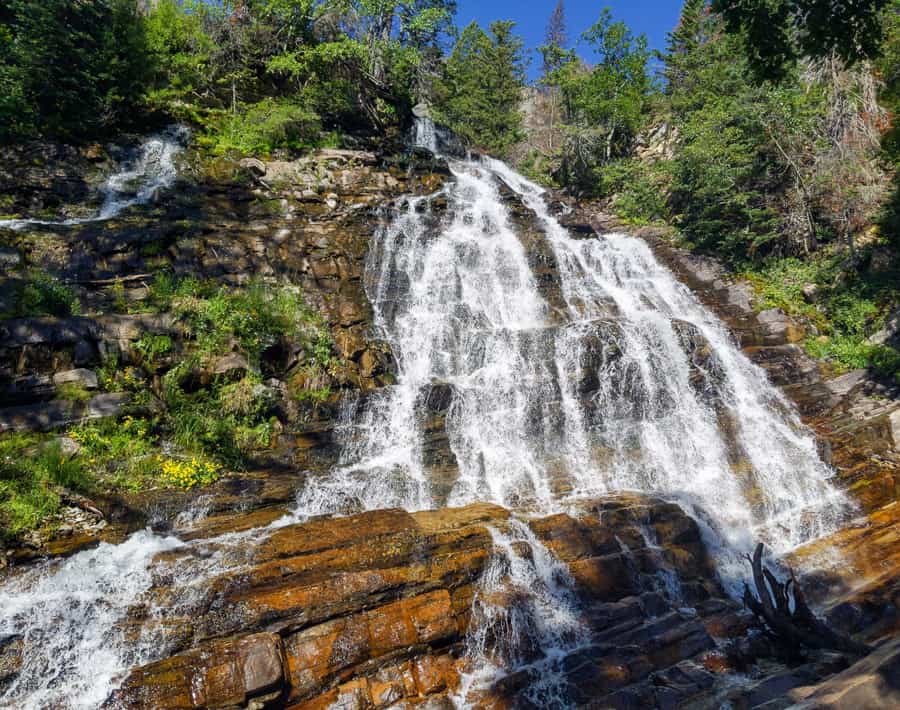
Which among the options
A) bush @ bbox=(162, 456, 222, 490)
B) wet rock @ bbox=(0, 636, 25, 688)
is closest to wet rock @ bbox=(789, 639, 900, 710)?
wet rock @ bbox=(0, 636, 25, 688)

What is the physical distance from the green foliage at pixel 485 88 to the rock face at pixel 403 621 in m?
30.7

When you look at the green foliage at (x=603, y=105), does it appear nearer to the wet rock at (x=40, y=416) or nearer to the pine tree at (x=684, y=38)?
the pine tree at (x=684, y=38)

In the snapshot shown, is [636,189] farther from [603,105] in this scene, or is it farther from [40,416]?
[40,416]

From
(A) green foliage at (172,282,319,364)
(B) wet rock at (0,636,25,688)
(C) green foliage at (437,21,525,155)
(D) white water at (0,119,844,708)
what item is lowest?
(B) wet rock at (0,636,25,688)

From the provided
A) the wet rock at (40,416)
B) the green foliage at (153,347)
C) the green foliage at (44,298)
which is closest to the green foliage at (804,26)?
the green foliage at (153,347)

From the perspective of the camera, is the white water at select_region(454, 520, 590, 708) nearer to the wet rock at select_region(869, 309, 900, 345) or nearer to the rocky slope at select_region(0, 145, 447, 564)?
the rocky slope at select_region(0, 145, 447, 564)

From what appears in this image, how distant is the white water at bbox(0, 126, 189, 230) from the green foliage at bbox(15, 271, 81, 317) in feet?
12.4

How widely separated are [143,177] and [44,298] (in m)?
8.52

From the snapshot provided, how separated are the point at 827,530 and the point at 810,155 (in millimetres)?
13985

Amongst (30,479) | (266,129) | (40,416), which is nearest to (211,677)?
(30,479)

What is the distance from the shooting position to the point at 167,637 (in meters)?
5.88

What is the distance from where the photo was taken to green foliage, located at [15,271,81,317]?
10328 mm

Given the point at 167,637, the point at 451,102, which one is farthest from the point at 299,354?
the point at 451,102

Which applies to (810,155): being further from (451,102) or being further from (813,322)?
(451,102)
